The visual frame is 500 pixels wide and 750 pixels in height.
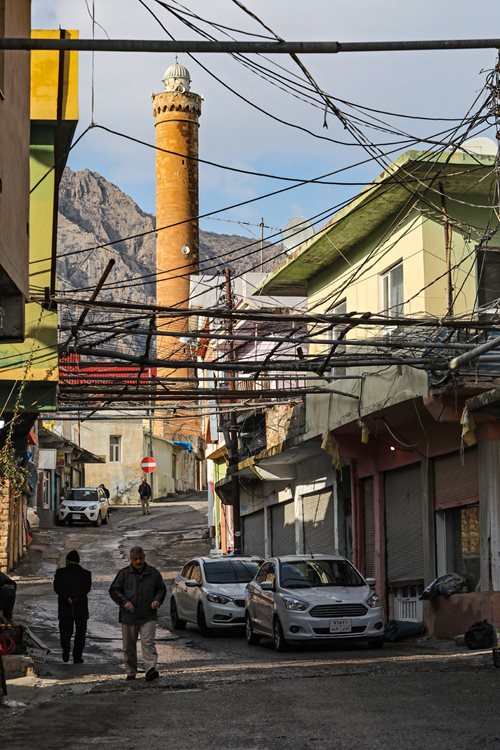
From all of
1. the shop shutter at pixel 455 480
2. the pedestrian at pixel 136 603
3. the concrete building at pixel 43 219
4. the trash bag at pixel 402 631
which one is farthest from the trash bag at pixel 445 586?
the concrete building at pixel 43 219

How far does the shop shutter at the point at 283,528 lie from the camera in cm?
3501

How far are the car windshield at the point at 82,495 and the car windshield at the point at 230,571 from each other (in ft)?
100

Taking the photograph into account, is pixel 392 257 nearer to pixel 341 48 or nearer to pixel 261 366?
pixel 261 366

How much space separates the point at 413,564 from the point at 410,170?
26.3 feet

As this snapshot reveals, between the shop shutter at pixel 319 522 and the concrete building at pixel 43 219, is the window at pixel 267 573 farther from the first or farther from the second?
the shop shutter at pixel 319 522

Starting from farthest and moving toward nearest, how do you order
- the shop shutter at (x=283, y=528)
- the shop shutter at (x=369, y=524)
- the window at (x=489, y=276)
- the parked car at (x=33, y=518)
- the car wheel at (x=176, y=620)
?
1. the parked car at (x=33, y=518)
2. the shop shutter at (x=283, y=528)
3. the shop shutter at (x=369, y=524)
4. the car wheel at (x=176, y=620)
5. the window at (x=489, y=276)

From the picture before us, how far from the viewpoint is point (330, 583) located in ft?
66.3

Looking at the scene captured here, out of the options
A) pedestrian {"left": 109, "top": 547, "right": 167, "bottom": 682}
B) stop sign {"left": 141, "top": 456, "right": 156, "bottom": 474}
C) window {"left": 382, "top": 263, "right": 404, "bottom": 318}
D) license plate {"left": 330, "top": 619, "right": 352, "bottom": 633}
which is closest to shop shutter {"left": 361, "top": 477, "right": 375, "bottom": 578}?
window {"left": 382, "top": 263, "right": 404, "bottom": 318}

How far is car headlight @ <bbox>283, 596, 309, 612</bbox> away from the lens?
1912 cm

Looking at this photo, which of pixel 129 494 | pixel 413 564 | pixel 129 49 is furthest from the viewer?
pixel 129 494

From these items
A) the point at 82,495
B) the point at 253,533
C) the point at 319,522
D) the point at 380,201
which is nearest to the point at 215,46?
the point at 380,201

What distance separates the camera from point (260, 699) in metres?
12.3

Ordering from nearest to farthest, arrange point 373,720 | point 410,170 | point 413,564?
point 373,720 → point 410,170 → point 413,564

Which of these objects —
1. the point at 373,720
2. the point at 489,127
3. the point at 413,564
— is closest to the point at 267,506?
the point at 413,564
